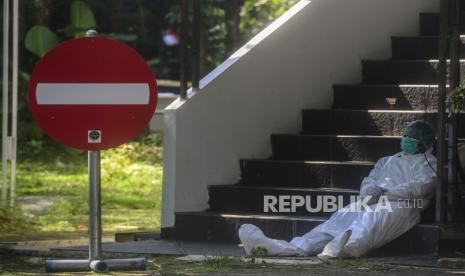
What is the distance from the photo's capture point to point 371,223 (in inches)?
330

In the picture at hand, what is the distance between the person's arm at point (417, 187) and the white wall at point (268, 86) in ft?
6.14

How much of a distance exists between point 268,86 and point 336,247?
266 centimetres

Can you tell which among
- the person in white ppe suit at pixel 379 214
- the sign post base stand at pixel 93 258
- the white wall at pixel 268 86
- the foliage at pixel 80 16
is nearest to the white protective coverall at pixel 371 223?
the person in white ppe suit at pixel 379 214

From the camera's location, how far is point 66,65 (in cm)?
615

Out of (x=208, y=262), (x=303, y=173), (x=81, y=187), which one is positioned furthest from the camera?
(x=81, y=187)

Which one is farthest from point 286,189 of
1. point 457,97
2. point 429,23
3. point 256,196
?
point 429,23

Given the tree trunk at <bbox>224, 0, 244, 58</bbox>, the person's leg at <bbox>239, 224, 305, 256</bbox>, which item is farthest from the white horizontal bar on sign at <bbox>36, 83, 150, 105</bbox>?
the tree trunk at <bbox>224, 0, 244, 58</bbox>

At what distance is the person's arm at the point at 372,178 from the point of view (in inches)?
343

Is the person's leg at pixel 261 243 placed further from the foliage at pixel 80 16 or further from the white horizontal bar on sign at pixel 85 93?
the foliage at pixel 80 16

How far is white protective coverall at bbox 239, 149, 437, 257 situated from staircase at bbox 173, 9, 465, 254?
0.20 meters

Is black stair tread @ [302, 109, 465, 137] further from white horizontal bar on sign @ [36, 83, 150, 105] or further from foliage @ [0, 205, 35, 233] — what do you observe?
white horizontal bar on sign @ [36, 83, 150, 105]

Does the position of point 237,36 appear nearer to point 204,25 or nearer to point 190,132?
point 204,25

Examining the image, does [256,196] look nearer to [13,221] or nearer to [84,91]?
[13,221]

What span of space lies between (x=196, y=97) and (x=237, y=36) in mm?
10124
